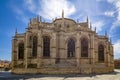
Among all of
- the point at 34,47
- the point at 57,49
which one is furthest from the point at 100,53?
the point at 34,47

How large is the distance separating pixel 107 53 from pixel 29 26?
1922 centimetres

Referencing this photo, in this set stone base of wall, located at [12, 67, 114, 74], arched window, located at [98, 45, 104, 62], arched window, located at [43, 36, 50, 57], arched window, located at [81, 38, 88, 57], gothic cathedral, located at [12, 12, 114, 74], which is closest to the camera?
stone base of wall, located at [12, 67, 114, 74]

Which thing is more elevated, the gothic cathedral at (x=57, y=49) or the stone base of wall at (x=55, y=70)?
the gothic cathedral at (x=57, y=49)

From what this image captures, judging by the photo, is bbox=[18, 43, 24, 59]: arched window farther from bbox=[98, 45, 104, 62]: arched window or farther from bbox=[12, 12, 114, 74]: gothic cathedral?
bbox=[98, 45, 104, 62]: arched window

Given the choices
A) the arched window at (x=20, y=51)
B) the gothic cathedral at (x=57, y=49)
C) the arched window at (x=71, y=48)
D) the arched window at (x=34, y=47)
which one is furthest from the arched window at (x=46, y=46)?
the arched window at (x=20, y=51)

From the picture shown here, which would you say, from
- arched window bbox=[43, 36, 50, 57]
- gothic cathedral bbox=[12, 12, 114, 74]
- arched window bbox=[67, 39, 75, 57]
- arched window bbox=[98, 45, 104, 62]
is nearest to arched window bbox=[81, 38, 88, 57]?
gothic cathedral bbox=[12, 12, 114, 74]

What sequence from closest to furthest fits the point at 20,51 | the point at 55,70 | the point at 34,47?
the point at 55,70 → the point at 34,47 → the point at 20,51

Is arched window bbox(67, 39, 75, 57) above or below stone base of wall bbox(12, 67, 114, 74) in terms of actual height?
above

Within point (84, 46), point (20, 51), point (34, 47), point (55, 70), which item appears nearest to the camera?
point (55, 70)

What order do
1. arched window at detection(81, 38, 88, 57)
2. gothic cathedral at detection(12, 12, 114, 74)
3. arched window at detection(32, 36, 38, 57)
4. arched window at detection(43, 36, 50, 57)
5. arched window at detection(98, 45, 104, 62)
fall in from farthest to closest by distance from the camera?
1. arched window at detection(98, 45, 104, 62)
2. arched window at detection(81, 38, 88, 57)
3. arched window at detection(43, 36, 50, 57)
4. arched window at detection(32, 36, 38, 57)
5. gothic cathedral at detection(12, 12, 114, 74)

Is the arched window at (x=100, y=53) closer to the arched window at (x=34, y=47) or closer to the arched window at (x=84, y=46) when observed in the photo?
the arched window at (x=84, y=46)

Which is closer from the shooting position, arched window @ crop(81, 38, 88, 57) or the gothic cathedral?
the gothic cathedral

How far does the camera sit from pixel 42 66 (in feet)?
114

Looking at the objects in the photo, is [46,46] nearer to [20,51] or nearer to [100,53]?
[20,51]
